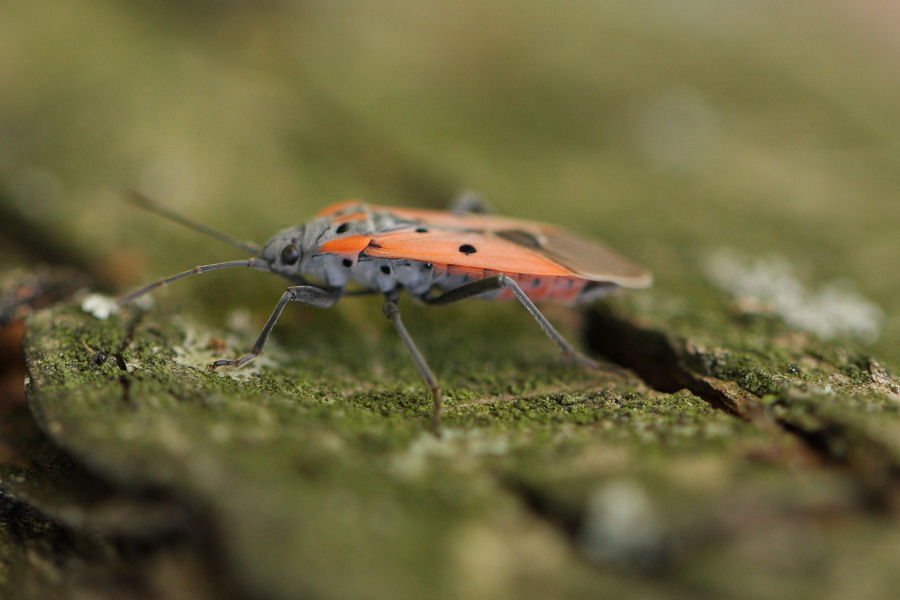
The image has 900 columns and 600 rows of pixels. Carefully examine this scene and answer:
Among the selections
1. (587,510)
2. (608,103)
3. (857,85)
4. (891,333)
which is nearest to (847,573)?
(587,510)

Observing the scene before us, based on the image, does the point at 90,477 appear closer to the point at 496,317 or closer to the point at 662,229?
the point at 496,317

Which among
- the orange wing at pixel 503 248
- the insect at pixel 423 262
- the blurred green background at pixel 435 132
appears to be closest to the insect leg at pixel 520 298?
the insect at pixel 423 262

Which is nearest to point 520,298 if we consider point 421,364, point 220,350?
point 421,364

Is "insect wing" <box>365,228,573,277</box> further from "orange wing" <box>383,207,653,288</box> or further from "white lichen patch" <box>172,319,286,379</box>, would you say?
"white lichen patch" <box>172,319,286,379</box>

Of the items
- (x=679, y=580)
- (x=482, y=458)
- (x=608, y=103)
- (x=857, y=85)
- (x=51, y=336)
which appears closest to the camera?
(x=679, y=580)

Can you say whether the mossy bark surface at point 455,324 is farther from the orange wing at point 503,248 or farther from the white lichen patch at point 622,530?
the orange wing at point 503,248

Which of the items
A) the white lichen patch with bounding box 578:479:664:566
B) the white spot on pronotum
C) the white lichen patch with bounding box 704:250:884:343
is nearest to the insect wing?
the white lichen patch with bounding box 704:250:884:343
